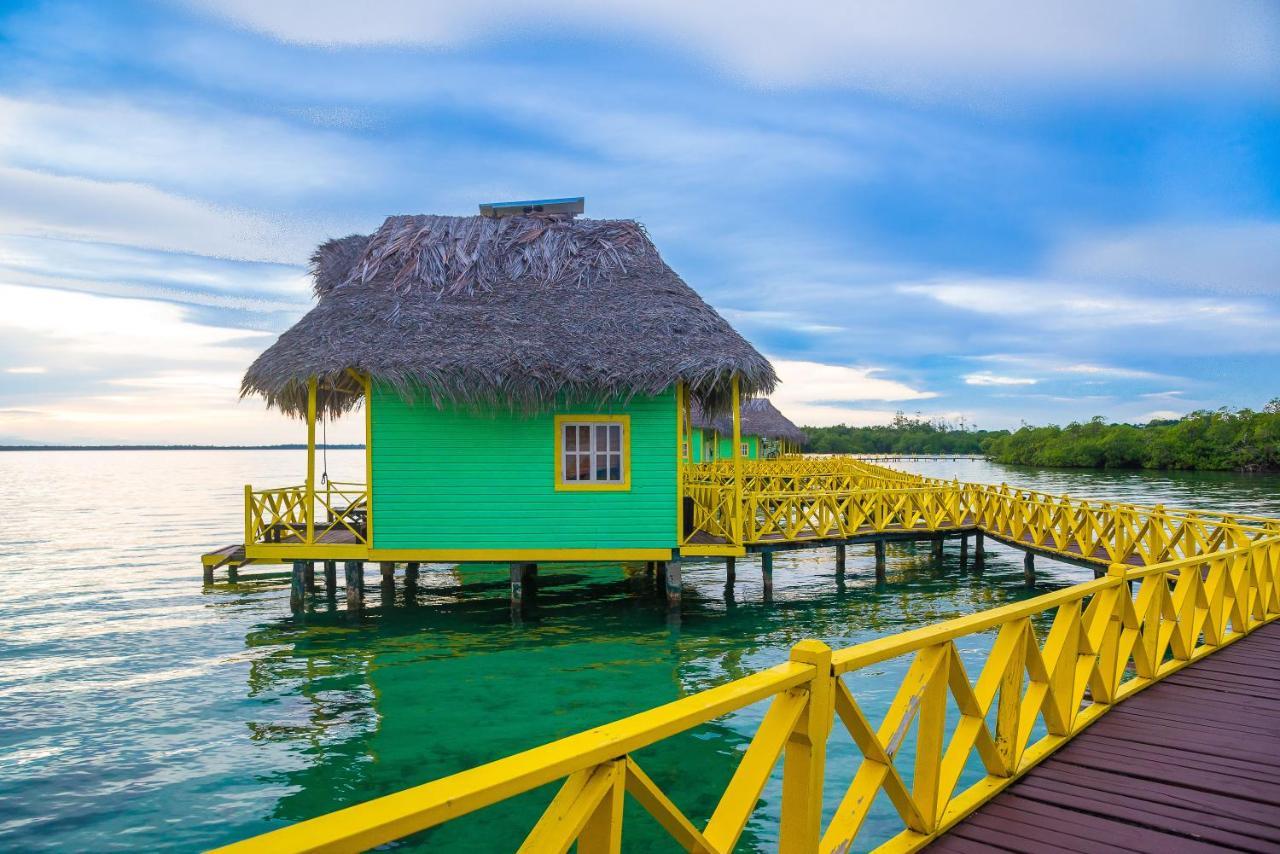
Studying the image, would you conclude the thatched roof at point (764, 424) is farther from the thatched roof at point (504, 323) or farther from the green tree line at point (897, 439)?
the green tree line at point (897, 439)

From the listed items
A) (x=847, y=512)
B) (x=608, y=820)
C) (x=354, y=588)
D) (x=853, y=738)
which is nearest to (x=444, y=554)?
(x=354, y=588)

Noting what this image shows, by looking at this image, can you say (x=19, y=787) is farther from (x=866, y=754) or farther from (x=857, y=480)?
(x=857, y=480)

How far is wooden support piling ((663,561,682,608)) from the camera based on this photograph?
13.4 meters

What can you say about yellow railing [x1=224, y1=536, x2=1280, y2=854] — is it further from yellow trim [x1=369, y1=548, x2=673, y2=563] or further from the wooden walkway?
yellow trim [x1=369, y1=548, x2=673, y2=563]

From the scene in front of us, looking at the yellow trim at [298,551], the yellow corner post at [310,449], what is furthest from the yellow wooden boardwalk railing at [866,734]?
the yellow corner post at [310,449]

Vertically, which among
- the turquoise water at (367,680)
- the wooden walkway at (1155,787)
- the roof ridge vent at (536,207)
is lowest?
the turquoise water at (367,680)

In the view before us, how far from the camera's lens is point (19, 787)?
744cm

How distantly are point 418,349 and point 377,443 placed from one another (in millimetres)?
1639

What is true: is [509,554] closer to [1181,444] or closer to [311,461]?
[311,461]

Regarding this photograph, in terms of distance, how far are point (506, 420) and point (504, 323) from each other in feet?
5.35

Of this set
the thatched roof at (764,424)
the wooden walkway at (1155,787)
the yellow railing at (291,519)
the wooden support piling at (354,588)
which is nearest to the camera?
the wooden walkway at (1155,787)

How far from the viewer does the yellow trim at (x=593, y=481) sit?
13.0 meters

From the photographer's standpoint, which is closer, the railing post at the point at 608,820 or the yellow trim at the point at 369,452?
the railing post at the point at 608,820

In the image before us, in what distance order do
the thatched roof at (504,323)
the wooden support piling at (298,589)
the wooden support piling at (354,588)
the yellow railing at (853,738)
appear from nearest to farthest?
the yellow railing at (853,738) → the thatched roof at (504,323) → the wooden support piling at (354,588) → the wooden support piling at (298,589)
